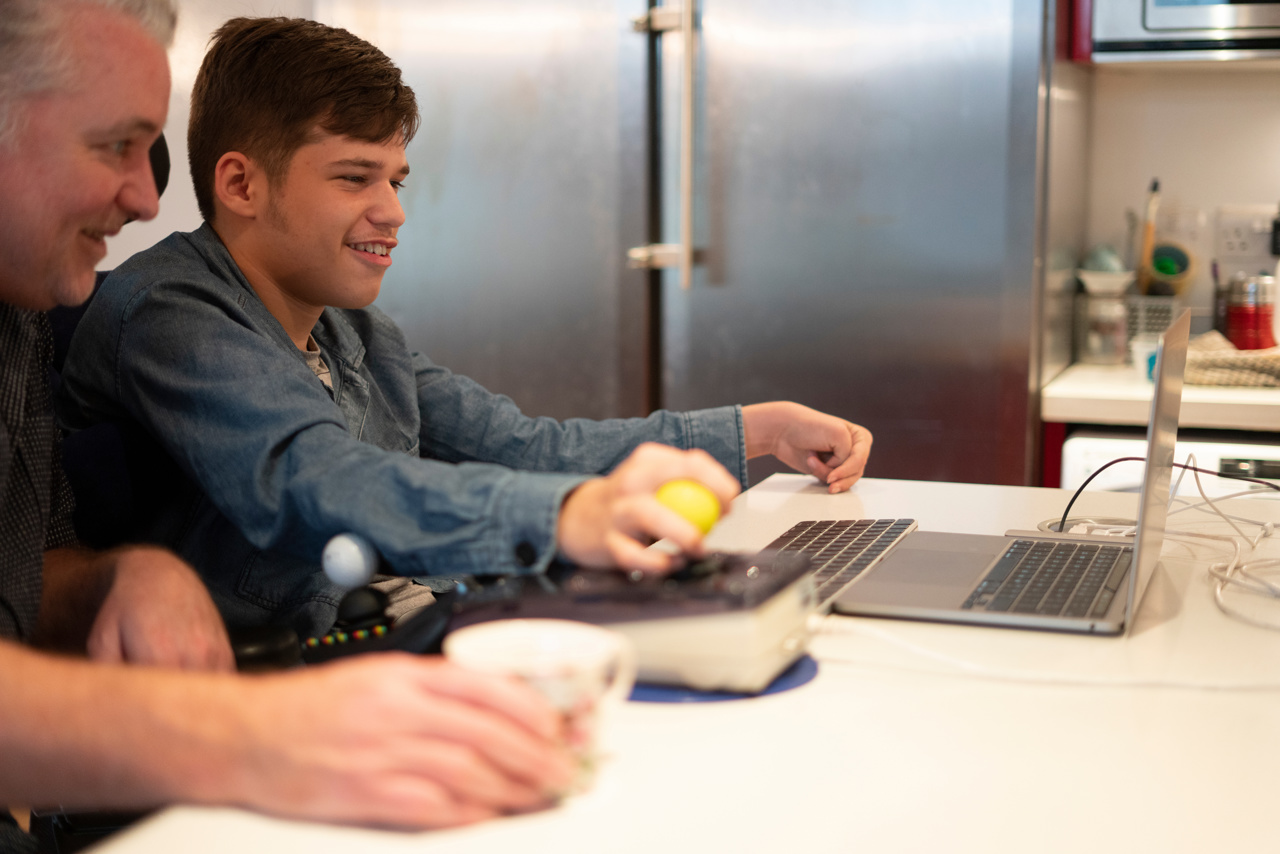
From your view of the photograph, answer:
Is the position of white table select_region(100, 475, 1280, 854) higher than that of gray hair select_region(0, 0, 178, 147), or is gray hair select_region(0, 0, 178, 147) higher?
gray hair select_region(0, 0, 178, 147)

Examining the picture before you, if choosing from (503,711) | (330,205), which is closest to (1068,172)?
(330,205)

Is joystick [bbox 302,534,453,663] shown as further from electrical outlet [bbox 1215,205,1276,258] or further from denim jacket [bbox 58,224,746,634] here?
electrical outlet [bbox 1215,205,1276,258]

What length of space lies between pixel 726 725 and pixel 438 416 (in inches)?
34.5

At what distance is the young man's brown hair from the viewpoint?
50.2 inches

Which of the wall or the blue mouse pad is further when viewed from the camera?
the wall

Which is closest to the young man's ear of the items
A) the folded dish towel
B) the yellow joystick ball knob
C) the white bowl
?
the yellow joystick ball knob

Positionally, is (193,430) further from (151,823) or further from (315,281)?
(151,823)

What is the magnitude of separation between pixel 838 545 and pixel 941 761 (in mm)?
491

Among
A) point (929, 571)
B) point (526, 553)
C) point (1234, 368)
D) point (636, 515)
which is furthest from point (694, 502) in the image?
point (1234, 368)

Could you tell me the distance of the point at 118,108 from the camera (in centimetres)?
94

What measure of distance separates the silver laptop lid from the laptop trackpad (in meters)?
0.14

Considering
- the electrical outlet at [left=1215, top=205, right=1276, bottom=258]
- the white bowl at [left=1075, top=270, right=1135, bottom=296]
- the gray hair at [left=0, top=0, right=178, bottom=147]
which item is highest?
the gray hair at [left=0, top=0, right=178, bottom=147]

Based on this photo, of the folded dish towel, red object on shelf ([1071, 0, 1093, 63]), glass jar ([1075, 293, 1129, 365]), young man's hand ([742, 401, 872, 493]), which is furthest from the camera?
glass jar ([1075, 293, 1129, 365])

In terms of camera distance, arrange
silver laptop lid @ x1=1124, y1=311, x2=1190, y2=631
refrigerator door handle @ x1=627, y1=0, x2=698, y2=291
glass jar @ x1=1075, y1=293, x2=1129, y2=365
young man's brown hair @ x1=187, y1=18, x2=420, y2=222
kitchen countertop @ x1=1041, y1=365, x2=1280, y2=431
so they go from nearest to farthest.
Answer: silver laptop lid @ x1=1124, y1=311, x2=1190, y2=631
young man's brown hair @ x1=187, y1=18, x2=420, y2=222
kitchen countertop @ x1=1041, y1=365, x2=1280, y2=431
refrigerator door handle @ x1=627, y1=0, x2=698, y2=291
glass jar @ x1=1075, y1=293, x2=1129, y2=365
